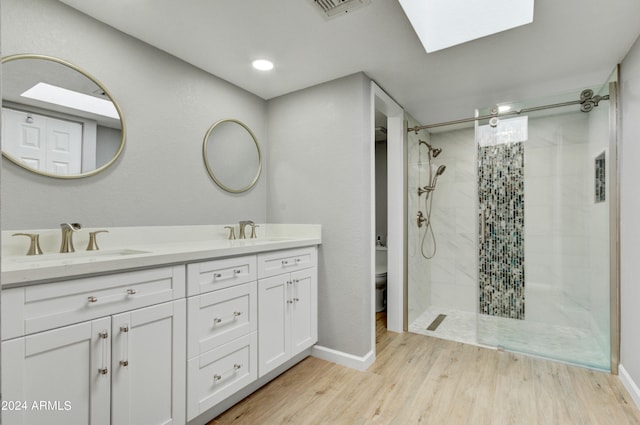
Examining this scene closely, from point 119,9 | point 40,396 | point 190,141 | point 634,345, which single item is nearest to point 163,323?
point 40,396

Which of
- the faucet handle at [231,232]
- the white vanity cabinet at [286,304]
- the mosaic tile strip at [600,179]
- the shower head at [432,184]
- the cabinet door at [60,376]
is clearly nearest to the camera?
the cabinet door at [60,376]

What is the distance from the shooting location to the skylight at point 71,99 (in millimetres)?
1815

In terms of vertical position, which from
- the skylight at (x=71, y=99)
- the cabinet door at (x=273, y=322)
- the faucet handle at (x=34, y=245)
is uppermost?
the skylight at (x=71, y=99)

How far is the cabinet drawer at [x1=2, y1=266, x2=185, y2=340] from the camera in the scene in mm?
1288

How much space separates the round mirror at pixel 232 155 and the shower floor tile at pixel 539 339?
7.06ft

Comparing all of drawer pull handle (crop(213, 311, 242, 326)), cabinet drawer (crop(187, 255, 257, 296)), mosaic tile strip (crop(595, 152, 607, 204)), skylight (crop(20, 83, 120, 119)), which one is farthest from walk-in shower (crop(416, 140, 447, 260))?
skylight (crop(20, 83, 120, 119))

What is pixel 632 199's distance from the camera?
2.21 m

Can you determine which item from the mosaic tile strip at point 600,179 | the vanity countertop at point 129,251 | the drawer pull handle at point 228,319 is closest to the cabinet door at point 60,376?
the vanity countertop at point 129,251

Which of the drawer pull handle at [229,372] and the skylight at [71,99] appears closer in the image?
the skylight at [71,99]

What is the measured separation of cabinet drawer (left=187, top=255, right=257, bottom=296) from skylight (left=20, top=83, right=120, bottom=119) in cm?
105

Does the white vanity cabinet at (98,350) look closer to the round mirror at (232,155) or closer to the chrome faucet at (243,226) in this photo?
the chrome faucet at (243,226)

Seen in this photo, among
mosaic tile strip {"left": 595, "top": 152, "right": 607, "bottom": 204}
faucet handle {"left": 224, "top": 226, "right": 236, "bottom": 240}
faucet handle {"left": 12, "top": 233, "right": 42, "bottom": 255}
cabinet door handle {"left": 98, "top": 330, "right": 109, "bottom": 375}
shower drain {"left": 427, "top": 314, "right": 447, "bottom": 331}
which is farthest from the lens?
shower drain {"left": 427, "top": 314, "right": 447, "bottom": 331}

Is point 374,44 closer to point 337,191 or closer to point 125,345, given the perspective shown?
point 337,191

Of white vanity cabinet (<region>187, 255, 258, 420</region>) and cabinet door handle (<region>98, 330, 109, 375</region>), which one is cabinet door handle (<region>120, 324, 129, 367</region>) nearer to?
cabinet door handle (<region>98, 330, 109, 375</region>)
